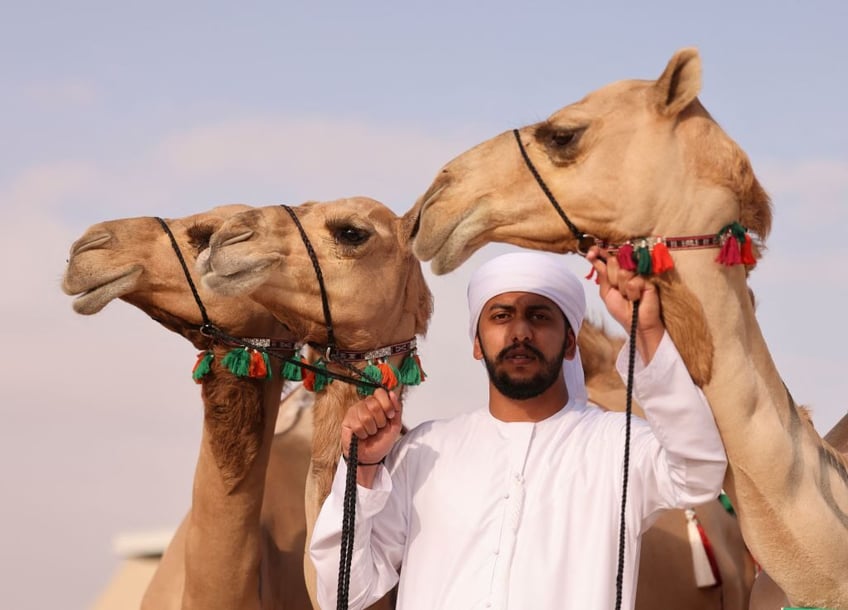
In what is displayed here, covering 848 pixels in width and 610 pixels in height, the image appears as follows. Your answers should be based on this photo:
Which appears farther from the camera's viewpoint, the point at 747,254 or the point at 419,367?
the point at 419,367

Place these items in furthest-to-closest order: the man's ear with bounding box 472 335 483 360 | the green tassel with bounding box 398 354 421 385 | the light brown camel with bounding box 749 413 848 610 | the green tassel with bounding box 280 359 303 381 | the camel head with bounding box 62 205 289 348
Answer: the camel head with bounding box 62 205 289 348 → the green tassel with bounding box 280 359 303 381 → the green tassel with bounding box 398 354 421 385 → the man's ear with bounding box 472 335 483 360 → the light brown camel with bounding box 749 413 848 610

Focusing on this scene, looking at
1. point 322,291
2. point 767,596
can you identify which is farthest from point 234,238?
point 767,596

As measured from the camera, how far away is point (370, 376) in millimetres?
5406

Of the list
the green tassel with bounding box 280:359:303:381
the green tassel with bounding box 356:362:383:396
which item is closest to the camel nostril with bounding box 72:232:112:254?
the green tassel with bounding box 280:359:303:381

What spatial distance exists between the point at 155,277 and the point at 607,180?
2387mm

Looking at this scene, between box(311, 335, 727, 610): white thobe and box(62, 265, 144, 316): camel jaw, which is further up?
box(62, 265, 144, 316): camel jaw

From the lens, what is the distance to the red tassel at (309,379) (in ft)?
18.4

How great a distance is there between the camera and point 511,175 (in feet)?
13.8

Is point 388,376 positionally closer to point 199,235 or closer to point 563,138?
point 199,235

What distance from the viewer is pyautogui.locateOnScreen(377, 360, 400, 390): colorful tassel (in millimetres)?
5398

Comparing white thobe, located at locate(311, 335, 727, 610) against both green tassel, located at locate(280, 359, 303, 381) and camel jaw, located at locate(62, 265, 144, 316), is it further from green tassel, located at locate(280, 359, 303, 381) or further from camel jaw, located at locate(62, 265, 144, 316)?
camel jaw, located at locate(62, 265, 144, 316)

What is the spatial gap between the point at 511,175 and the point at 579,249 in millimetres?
282

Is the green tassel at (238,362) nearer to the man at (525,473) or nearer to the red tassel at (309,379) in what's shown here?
the red tassel at (309,379)

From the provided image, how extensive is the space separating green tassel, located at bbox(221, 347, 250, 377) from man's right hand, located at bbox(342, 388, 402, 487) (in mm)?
1333
